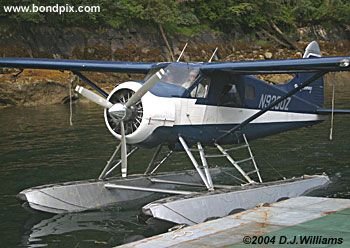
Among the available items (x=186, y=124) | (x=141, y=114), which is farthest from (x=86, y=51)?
(x=141, y=114)

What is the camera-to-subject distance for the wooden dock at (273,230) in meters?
6.21

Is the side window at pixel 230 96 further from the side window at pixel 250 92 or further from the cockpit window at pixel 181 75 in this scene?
the cockpit window at pixel 181 75

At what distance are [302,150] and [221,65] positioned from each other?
6909 millimetres

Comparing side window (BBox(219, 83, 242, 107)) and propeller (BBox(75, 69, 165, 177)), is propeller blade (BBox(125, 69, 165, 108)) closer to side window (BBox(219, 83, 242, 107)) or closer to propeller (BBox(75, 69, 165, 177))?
propeller (BBox(75, 69, 165, 177))

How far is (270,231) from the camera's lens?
21.8ft

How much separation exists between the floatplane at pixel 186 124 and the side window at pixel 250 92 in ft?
0.06

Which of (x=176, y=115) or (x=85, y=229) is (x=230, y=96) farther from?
(x=85, y=229)

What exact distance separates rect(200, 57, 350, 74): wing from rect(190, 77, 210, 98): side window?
0.78 ft

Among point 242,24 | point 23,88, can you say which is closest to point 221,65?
point 23,88

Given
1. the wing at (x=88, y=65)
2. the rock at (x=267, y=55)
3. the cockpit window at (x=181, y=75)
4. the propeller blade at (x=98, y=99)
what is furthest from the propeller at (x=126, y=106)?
the rock at (x=267, y=55)

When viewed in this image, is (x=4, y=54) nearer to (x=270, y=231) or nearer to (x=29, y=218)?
(x=29, y=218)

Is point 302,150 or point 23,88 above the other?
point 23,88

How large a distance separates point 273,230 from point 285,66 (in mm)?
4014

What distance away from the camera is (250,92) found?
11547 millimetres
